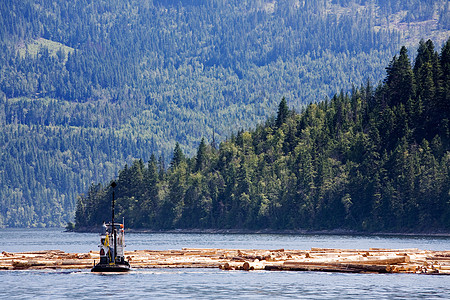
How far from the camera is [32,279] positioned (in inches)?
3076

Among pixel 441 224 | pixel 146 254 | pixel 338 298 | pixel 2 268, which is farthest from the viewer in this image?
pixel 441 224

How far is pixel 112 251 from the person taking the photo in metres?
78.1

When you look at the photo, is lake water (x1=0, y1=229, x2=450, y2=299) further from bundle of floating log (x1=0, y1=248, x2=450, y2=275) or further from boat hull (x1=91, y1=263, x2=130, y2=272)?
bundle of floating log (x1=0, y1=248, x2=450, y2=275)

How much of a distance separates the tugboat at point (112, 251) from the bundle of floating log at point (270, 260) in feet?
22.0

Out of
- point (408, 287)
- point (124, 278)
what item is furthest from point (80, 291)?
point (408, 287)

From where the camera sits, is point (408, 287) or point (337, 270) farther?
point (337, 270)

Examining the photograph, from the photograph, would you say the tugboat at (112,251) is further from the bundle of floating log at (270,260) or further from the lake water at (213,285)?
the bundle of floating log at (270,260)

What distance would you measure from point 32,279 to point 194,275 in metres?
13.4

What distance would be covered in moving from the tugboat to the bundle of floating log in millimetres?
6720

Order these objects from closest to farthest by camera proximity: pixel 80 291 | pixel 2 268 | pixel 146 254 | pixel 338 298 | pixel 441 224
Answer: pixel 338 298 < pixel 80 291 < pixel 2 268 < pixel 146 254 < pixel 441 224

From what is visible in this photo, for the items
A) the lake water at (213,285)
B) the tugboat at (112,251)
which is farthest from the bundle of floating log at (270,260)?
the tugboat at (112,251)

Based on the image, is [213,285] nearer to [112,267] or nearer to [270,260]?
[112,267]

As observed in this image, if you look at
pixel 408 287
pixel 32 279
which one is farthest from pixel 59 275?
pixel 408 287

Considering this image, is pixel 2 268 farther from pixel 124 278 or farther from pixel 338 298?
pixel 338 298
